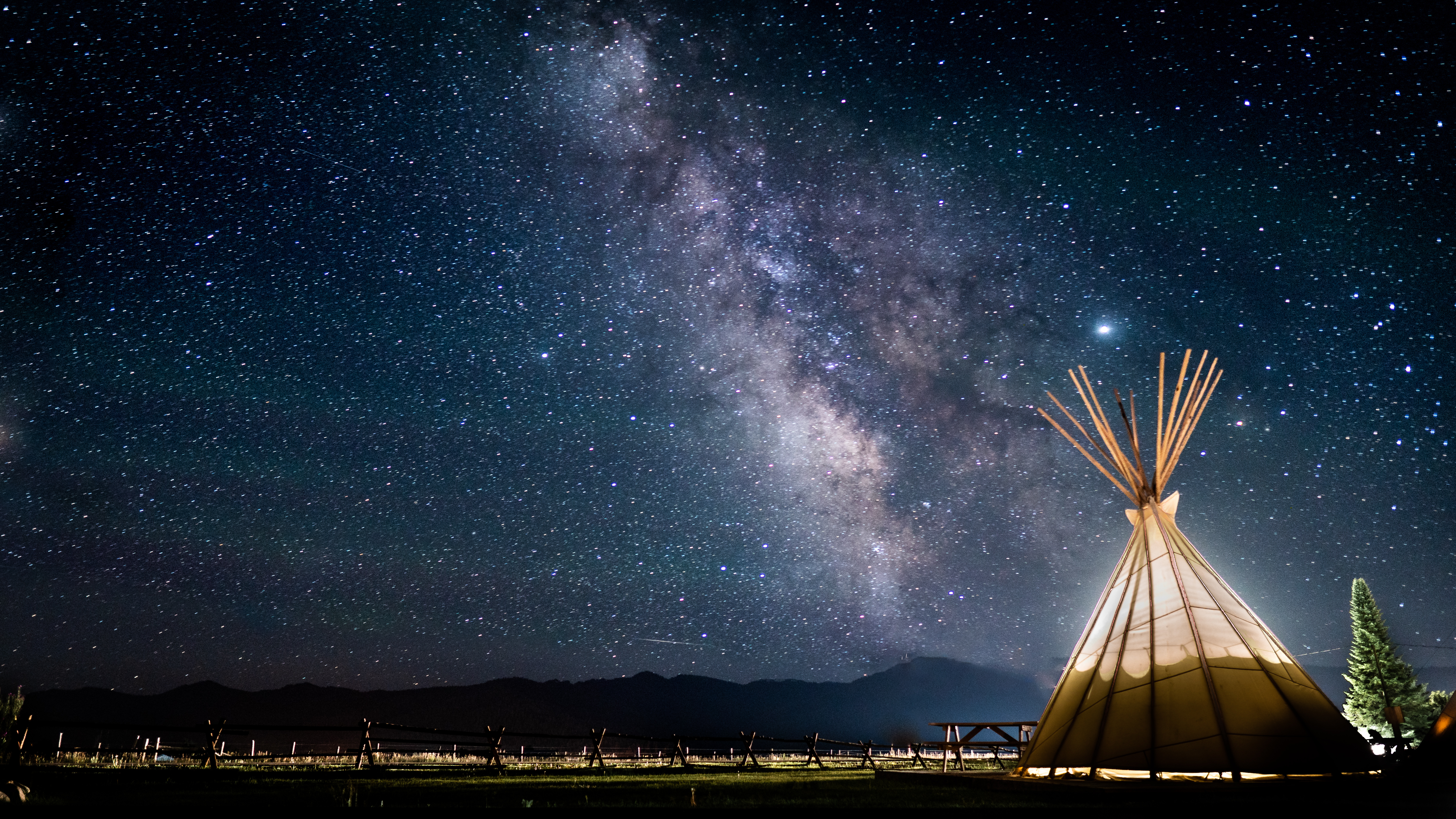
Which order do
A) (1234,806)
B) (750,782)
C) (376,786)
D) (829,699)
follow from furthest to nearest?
(829,699) < (750,782) < (376,786) < (1234,806)

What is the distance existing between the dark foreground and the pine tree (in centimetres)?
3032

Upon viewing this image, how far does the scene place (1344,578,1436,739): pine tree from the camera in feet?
90.9

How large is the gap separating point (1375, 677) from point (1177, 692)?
30793 mm

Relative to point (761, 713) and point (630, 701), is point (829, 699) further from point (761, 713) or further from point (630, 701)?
point (630, 701)

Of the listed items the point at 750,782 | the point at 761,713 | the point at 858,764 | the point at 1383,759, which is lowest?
the point at 761,713

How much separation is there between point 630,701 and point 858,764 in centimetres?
14317

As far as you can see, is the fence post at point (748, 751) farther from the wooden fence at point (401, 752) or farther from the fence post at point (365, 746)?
the fence post at point (365, 746)

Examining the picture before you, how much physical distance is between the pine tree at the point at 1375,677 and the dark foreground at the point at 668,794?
99.5ft

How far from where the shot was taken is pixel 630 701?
149 meters

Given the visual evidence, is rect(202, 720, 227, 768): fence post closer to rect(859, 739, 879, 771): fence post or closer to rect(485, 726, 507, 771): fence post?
rect(485, 726, 507, 771): fence post

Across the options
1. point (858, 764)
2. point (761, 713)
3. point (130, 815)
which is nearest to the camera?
point (130, 815)

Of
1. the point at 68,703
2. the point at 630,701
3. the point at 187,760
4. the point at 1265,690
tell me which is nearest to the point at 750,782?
the point at 1265,690

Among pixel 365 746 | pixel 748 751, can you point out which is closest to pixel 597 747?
pixel 748 751

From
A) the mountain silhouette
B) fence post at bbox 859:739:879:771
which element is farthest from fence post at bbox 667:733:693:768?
the mountain silhouette
